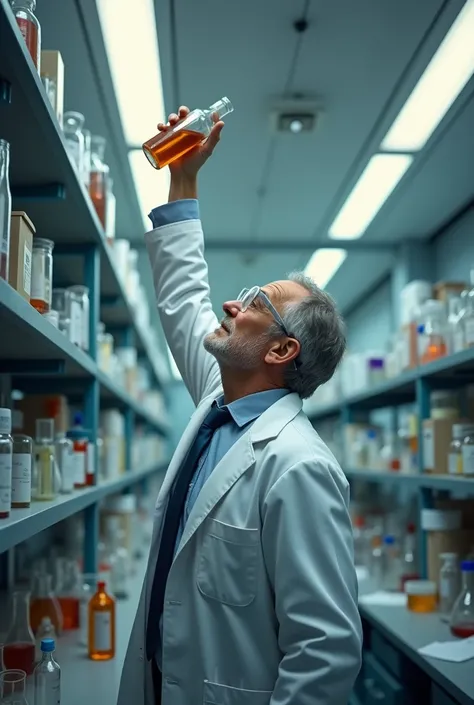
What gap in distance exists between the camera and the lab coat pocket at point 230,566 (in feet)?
5.35

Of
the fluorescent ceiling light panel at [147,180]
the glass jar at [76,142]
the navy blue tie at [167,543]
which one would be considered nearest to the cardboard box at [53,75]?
the glass jar at [76,142]

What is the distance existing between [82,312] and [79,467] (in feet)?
1.85

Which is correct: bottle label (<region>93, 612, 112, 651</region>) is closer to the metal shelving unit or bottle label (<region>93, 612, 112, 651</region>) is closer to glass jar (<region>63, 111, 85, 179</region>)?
the metal shelving unit

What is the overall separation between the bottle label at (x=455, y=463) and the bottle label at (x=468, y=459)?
5.7 inches

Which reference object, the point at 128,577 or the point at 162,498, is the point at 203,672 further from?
the point at 128,577

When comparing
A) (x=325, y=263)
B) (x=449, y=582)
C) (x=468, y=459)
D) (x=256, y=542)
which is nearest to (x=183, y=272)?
(x=256, y=542)

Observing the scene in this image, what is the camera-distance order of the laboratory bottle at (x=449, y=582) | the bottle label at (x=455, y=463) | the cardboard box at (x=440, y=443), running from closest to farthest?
the bottle label at (x=455, y=463) < the laboratory bottle at (x=449, y=582) < the cardboard box at (x=440, y=443)

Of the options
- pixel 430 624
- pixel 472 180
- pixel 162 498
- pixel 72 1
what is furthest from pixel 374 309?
pixel 162 498

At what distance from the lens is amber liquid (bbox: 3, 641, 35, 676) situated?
7.14 feet

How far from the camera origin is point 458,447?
10.7 feet

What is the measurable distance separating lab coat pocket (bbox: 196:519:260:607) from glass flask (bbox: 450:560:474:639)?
1535 millimetres

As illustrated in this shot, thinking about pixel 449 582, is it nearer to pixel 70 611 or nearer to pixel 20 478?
pixel 70 611

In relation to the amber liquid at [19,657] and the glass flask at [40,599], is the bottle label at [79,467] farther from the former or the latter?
the amber liquid at [19,657]

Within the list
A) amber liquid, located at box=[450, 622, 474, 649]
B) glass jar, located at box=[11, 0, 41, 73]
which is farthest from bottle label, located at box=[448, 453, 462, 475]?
glass jar, located at box=[11, 0, 41, 73]
